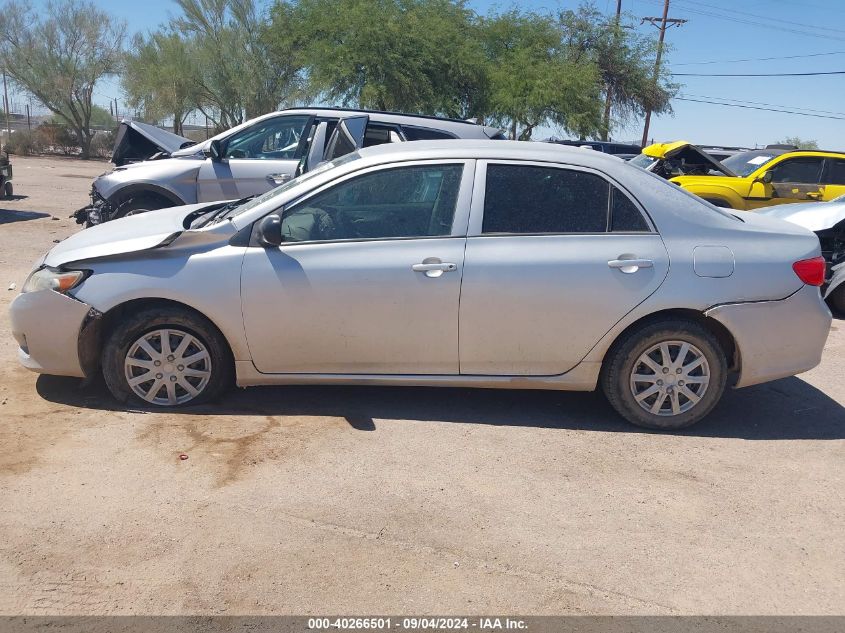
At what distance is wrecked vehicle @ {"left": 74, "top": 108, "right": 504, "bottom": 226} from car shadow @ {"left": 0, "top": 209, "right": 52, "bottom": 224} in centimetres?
408

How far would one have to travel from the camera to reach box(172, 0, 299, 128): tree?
33.4 metres

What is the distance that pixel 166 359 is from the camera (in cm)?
484

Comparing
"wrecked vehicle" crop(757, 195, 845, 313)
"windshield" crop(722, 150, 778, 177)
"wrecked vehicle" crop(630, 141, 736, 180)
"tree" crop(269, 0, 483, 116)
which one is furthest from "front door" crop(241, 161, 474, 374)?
"tree" crop(269, 0, 483, 116)

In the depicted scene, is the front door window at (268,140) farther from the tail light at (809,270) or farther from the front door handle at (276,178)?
the tail light at (809,270)

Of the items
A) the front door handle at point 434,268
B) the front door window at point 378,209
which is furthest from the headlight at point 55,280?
the front door handle at point 434,268

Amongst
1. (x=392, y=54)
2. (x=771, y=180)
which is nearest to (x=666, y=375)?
(x=771, y=180)

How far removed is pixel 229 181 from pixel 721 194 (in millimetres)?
7520

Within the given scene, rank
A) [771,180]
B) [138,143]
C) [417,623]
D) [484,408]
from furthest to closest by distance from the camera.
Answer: [771,180] → [138,143] → [484,408] → [417,623]

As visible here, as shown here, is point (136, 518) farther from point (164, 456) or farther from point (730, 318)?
point (730, 318)

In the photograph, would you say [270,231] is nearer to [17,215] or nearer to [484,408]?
[484,408]

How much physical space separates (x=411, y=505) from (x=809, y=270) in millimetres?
2989

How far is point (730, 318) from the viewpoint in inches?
188

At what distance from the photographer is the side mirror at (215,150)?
9.49 meters

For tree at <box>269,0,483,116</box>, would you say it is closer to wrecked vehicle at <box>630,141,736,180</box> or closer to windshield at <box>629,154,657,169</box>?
windshield at <box>629,154,657,169</box>
